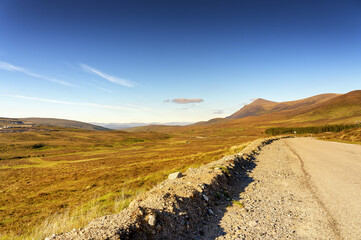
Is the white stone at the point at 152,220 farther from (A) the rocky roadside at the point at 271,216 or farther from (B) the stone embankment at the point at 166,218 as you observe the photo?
(A) the rocky roadside at the point at 271,216

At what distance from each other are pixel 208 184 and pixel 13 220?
1219cm

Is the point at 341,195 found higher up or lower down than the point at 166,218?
lower down

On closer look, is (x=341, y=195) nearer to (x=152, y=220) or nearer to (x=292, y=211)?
(x=292, y=211)

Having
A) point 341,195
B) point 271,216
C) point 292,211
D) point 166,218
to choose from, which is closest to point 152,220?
point 166,218

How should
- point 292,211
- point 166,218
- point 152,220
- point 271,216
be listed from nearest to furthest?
point 152,220 → point 166,218 → point 271,216 → point 292,211

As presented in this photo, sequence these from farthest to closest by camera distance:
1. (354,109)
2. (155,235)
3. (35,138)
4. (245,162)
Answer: (354,109) < (35,138) < (245,162) < (155,235)

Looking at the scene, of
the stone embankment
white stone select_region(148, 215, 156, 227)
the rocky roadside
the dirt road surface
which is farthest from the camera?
the dirt road surface

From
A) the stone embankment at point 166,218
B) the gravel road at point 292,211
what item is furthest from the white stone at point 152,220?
the gravel road at point 292,211

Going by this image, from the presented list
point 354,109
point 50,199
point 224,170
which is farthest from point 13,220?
point 354,109

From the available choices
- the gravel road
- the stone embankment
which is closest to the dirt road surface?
the gravel road

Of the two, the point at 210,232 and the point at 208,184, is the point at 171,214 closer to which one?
the point at 210,232

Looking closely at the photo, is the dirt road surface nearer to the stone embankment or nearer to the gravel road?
the gravel road

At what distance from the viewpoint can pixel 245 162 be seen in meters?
16.4

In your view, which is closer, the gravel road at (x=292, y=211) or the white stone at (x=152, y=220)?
the white stone at (x=152, y=220)
